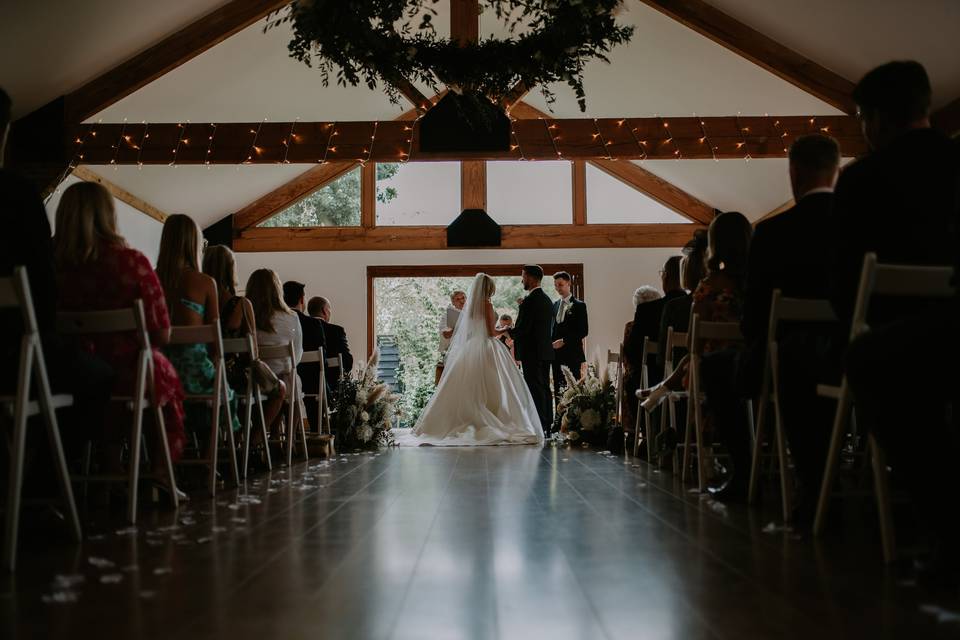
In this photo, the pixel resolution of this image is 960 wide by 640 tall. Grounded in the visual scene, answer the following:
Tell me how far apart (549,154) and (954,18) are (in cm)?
365

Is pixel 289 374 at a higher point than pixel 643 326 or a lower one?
lower

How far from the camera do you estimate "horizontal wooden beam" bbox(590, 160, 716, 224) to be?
38.7ft

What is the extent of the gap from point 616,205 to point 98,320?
9840 millimetres

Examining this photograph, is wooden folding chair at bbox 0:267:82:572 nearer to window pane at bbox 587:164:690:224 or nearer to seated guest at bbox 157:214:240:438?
seated guest at bbox 157:214:240:438

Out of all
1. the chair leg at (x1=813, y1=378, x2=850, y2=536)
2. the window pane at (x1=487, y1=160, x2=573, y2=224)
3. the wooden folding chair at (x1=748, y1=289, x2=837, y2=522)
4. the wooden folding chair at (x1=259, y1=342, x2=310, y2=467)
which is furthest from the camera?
the window pane at (x1=487, y1=160, x2=573, y2=224)

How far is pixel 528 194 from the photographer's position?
1187cm

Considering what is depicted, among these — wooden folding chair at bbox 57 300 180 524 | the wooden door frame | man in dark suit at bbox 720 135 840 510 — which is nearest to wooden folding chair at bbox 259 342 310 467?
wooden folding chair at bbox 57 300 180 524

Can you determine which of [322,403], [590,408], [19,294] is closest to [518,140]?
[590,408]

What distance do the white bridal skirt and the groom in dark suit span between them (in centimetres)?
55

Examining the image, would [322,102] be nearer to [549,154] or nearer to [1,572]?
[549,154]

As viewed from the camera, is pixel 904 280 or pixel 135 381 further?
pixel 135 381

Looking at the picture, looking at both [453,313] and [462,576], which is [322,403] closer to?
[462,576]

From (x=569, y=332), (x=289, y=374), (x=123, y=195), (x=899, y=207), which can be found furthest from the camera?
(x=123, y=195)

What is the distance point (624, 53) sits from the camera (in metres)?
8.75
